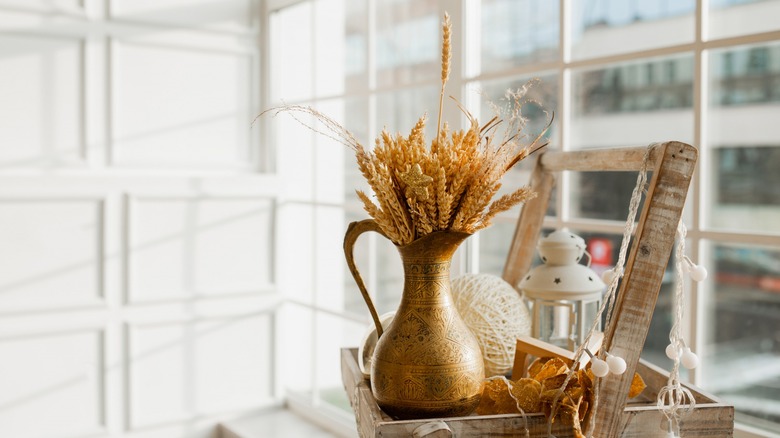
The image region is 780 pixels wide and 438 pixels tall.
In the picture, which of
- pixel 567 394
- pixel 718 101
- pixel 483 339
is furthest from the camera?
pixel 718 101

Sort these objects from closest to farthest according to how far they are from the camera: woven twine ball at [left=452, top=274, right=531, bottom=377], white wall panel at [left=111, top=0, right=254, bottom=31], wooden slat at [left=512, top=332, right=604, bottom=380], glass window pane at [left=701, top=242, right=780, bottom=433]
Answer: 1. wooden slat at [left=512, top=332, right=604, bottom=380]
2. woven twine ball at [left=452, top=274, right=531, bottom=377]
3. white wall panel at [left=111, top=0, right=254, bottom=31]
4. glass window pane at [left=701, top=242, right=780, bottom=433]

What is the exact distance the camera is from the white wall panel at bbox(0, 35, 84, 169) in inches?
91.8

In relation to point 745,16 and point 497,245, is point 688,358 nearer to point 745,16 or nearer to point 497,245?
point 497,245

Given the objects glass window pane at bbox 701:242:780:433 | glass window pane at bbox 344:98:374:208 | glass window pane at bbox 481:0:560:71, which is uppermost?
glass window pane at bbox 481:0:560:71

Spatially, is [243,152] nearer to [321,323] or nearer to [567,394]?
[321,323]

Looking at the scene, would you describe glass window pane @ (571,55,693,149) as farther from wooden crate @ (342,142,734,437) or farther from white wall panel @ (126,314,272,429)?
wooden crate @ (342,142,734,437)

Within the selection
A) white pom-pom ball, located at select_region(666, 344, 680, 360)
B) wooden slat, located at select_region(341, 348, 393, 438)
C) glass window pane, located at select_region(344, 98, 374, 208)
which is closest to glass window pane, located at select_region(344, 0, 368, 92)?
glass window pane, located at select_region(344, 98, 374, 208)

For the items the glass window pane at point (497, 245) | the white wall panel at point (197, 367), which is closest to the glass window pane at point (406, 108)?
the glass window pane at point (497, 245)

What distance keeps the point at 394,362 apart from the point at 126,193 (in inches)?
73.2

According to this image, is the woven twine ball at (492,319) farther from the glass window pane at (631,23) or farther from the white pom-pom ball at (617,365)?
the glass window pane at (631,23)

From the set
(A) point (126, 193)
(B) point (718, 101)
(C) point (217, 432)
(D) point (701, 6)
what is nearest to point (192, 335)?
(C) point (217, 432)

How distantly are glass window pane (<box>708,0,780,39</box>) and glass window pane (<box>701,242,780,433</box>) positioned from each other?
1.77m

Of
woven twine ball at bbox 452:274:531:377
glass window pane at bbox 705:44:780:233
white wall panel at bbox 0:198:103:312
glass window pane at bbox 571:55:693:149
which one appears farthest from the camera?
glass window pane at bbox 571:55:693:149

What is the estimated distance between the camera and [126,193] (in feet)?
8.12
